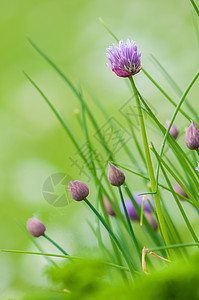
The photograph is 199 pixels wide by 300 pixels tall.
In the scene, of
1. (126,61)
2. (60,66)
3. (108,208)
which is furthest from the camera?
(60,66)

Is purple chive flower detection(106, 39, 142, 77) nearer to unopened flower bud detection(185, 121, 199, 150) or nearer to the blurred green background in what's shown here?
unopened flower bud detection(185, 121, 199, 150)

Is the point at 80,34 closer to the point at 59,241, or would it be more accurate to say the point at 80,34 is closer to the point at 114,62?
the point at 59,241

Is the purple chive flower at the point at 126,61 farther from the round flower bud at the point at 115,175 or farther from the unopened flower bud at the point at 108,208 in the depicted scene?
the unopened flower bud at the point at 108,208

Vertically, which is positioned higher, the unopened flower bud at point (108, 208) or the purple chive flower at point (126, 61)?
the purple chive flower at point (126, 61)

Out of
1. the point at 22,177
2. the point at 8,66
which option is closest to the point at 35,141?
the point at 22,177

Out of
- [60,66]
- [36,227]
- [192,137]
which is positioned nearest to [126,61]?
[192,137]

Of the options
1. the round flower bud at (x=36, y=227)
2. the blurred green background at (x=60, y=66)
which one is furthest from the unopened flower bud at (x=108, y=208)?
the blurred green background at (x=60, y=66)

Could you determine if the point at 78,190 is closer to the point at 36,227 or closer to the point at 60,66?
the point at 36,227
